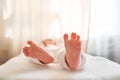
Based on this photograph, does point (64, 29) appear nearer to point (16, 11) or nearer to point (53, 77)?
point (16, 11)

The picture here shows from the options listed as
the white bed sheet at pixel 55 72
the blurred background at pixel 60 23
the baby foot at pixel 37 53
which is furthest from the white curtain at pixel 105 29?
the baby foot at pixel 37 53

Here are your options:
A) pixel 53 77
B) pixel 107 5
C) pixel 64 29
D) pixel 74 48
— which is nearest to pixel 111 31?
pixel 107 5

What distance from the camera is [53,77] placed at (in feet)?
2.55

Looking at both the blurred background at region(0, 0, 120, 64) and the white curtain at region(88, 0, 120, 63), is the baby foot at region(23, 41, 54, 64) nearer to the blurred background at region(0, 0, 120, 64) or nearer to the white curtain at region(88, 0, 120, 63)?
the blurred background at region(0, 0, 120, 64)

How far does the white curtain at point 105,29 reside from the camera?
1.60 metres

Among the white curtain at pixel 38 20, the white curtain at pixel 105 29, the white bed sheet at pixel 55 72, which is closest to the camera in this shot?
the white bed sheet at pixel 55 72

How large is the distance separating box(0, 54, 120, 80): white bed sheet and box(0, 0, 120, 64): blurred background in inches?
19.2

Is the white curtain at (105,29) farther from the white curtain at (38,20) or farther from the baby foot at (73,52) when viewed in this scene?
the baby foot at (73,52)

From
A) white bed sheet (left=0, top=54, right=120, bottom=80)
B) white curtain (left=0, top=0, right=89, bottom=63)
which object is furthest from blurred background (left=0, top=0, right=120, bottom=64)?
white bed sheet (left=0, top=54, right=120, bottom=80)

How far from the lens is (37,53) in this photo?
3.00 ft

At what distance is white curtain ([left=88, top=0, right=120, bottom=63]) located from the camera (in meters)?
1.60

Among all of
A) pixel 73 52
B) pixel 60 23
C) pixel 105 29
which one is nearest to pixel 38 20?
pixel 60 23

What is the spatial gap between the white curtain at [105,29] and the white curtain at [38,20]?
91 millimetres

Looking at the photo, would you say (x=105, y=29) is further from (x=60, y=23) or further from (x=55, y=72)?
(x=55, y=72)
